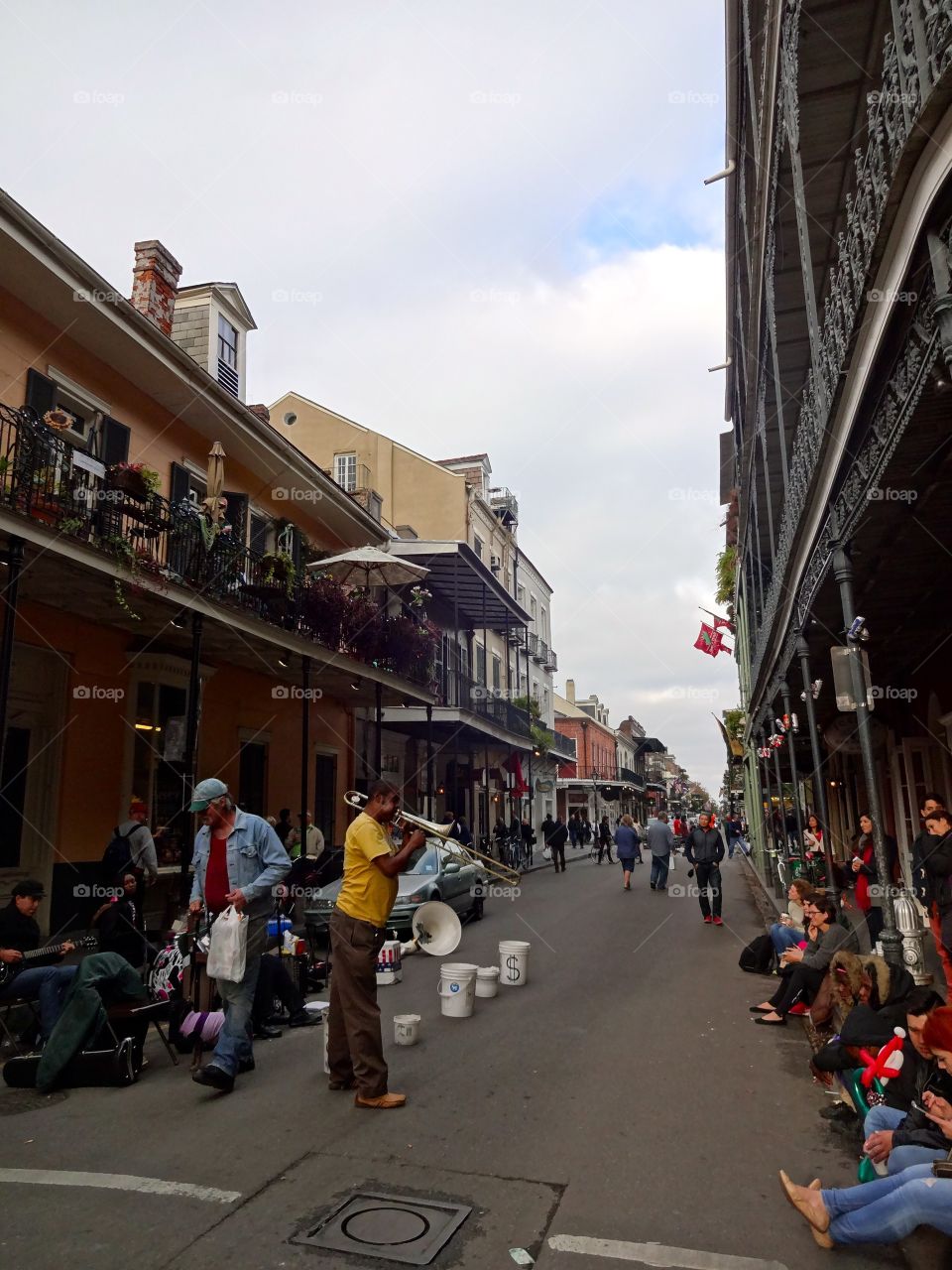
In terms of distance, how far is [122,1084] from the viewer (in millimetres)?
5512

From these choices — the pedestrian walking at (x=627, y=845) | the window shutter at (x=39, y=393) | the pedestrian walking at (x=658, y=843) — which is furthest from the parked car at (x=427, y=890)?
the window shutter at (x=39, y=393)

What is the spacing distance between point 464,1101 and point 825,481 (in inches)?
204

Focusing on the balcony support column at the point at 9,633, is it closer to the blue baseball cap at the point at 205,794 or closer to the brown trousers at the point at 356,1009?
the blue baseball cap at the point at 205,794

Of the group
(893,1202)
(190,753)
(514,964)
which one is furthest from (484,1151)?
(190,753)

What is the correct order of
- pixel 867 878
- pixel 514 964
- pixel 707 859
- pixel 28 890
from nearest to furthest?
1. pixel 28 890
2. pixel 514 964
3. pixel 867 878
4. pixel 707 859

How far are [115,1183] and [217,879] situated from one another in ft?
6.44

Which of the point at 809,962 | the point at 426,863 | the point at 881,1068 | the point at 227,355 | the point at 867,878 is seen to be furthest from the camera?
the point at 227,355

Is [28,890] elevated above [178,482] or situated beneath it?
situated beneath

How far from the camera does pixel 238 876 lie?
5637 mm

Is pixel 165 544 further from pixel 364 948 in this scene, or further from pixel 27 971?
pixel 364 948

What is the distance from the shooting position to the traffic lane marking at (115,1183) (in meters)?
3.82

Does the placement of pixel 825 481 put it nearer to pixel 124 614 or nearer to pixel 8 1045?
pixel 8 1045

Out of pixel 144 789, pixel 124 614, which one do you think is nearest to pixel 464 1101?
pixel 124 614

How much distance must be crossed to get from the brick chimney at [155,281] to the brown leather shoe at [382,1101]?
1283cm
